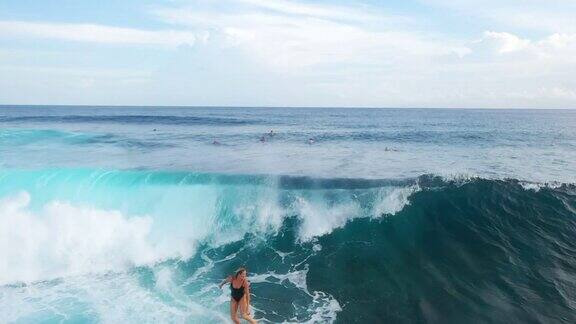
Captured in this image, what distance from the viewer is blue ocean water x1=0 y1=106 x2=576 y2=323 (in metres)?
11.4

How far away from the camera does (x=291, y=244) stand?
607 inches

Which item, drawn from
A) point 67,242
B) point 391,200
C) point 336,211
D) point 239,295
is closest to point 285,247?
point 336,211

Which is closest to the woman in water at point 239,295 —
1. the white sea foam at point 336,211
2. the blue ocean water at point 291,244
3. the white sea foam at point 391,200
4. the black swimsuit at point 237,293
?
the black swimsuit at point 237,293

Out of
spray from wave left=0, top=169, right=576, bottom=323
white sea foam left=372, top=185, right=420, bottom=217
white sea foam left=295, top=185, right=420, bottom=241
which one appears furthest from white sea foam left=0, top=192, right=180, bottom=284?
white sea foam left=372, top=185, right=420, bottom=217

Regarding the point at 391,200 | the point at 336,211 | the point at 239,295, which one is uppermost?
the point at 391,200

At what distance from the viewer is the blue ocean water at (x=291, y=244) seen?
11414 mm

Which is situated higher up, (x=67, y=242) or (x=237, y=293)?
(x=237, y=293)

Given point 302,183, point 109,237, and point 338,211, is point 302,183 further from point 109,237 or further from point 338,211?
point 109,237

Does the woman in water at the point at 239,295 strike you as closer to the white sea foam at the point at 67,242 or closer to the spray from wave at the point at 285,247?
the spray from wave at the point at 285,247

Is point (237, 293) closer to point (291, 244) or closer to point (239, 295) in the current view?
point (239, 295)

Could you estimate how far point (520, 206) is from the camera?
17094 mm

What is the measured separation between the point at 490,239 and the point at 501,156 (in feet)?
57.1

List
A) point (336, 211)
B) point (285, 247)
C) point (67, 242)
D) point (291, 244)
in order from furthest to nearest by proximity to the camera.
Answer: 1. point (336, 211)
2. point (291, 244)
3. point (285, 247)
4. point (67, 242)

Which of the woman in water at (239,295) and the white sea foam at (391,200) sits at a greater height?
the white sea foam at (391,200)
